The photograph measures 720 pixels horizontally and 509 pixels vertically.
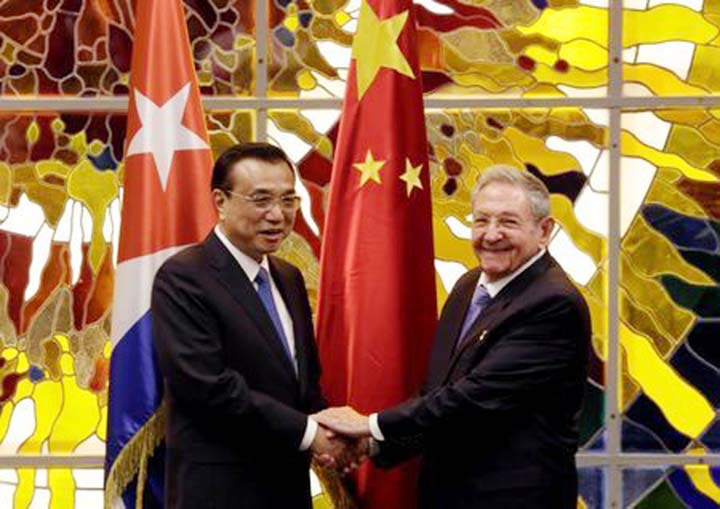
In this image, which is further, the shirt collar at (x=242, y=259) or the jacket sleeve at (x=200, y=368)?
the shirt collar at (x=242, y=259)

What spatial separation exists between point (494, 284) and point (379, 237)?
0.52 m

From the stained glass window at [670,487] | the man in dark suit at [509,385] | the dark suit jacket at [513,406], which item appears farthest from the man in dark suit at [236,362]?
the stained glass window at [670,487]

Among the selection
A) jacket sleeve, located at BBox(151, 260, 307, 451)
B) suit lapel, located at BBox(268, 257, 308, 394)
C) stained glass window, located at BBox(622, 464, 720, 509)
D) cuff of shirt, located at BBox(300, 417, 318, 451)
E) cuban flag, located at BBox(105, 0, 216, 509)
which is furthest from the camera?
stained glass window, located at BBox(622, 464, 720, 509)

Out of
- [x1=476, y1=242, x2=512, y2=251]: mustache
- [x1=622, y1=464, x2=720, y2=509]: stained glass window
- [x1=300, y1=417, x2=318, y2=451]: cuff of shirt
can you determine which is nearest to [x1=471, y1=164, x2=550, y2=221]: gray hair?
[x1=476, y1=242, x2=512, y2=251]: mustache

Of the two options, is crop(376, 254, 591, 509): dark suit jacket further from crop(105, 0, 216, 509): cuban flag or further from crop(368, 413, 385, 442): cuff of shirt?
crop(105, 0, 216, 509): cuban flag

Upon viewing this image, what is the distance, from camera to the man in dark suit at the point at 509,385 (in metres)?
4.21

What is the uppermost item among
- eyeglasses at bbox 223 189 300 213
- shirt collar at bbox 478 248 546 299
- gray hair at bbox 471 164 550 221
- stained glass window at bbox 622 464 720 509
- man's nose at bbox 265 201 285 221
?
gray hair at bbox 471 164 550 221

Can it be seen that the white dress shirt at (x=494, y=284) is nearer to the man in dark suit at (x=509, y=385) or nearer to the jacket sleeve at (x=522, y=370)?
the man in dark suit at (x=509, y=385)

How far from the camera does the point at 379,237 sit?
479 cm

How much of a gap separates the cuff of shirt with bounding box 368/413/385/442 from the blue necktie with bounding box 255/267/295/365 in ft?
0.81

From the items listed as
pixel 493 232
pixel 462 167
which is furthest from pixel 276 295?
pixel 462 167

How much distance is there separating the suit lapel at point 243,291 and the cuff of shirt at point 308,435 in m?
0.15

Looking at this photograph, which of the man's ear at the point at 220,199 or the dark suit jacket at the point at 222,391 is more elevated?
the man's ear at the point at 220,199

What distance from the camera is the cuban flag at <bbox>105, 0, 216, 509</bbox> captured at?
4656 millimetres
